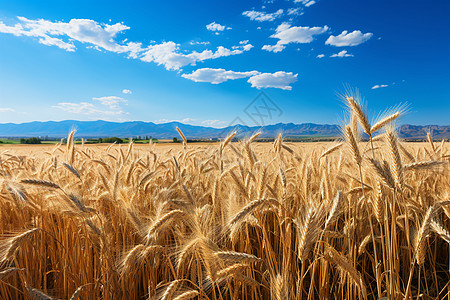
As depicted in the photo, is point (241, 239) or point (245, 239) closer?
point (241, 239)

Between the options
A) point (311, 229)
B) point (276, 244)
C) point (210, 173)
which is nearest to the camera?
point (311, 229)

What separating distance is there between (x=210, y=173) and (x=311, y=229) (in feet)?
8.43

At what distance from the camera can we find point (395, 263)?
1500 millimetres

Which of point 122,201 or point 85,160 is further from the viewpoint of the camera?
point 85,160

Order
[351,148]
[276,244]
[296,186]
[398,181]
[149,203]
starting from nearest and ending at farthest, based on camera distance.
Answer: [398,181]
[351,148]
[276,244]
[296,186]
[149,203]

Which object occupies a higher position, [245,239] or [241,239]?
[241,239]

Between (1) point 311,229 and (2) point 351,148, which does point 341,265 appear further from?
(2) point 351,148

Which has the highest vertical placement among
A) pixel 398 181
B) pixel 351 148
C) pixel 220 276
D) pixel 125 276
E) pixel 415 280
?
pixel 351 148

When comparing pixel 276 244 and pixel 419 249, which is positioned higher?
pixel 419 249

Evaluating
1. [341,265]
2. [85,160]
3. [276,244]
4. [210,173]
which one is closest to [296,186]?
[276,244]

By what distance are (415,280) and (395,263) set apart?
131 centimetres

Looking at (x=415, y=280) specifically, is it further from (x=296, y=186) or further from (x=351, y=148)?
(x=351, y=148)

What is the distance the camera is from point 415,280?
2.41 m

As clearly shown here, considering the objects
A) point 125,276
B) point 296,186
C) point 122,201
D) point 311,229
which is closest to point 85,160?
point 122,201
